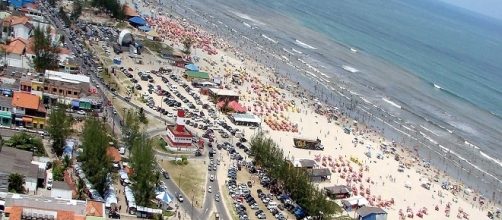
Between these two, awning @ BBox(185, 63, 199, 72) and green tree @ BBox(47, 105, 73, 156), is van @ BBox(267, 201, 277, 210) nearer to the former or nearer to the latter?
green tree @ BBox(47, 105, 73, 156)

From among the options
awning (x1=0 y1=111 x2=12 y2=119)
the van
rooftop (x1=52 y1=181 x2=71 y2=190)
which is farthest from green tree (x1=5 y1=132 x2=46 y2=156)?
the van

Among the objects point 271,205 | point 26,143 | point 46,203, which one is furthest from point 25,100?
point 271,205

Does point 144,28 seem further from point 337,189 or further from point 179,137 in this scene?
point 337,189

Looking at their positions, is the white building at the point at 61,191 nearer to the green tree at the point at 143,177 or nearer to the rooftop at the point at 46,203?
the rooftop at the point at 46,203

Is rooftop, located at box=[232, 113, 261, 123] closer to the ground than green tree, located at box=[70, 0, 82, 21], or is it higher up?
closer to the ground

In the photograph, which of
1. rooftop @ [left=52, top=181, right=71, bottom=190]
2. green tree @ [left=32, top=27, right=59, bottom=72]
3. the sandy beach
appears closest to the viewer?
→ rooftop @ [left=52, top=181, right=71, bottom=190]

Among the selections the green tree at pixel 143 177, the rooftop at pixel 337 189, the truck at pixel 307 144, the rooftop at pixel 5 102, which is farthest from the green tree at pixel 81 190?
the truck at pixel 307 144

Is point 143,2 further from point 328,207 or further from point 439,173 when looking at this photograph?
point 328,207
